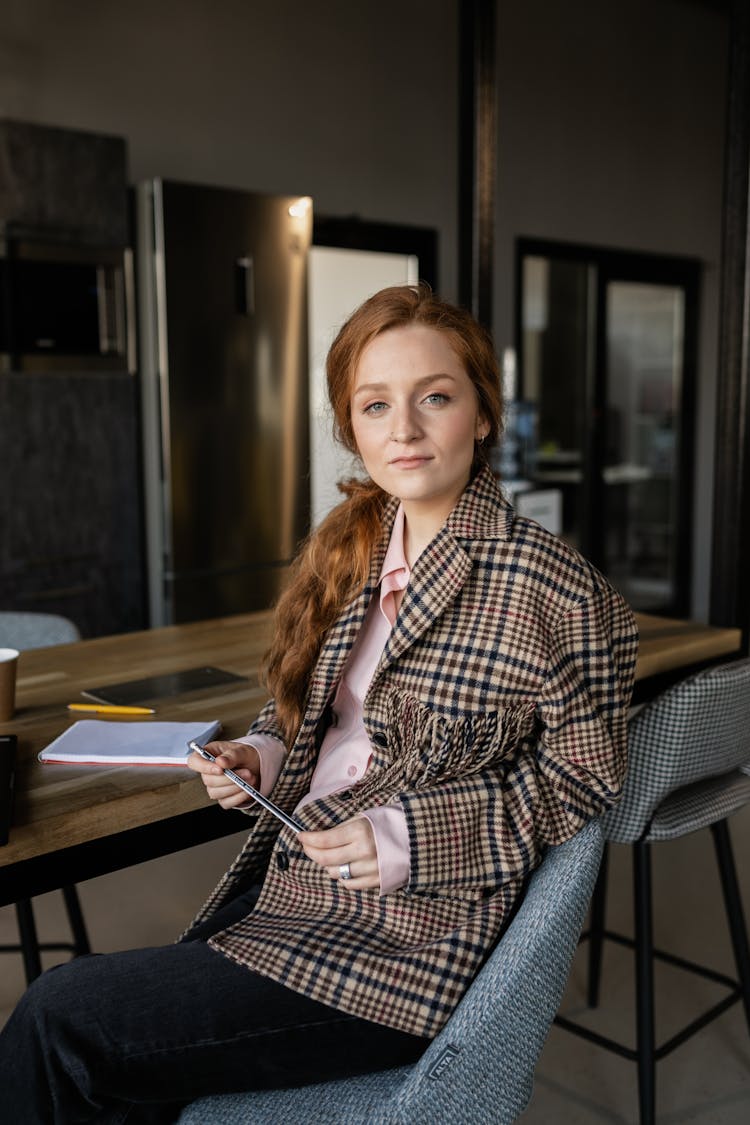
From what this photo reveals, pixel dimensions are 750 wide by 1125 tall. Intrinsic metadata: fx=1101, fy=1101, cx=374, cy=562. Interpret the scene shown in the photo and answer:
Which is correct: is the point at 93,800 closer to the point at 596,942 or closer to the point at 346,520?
the point at 346,520

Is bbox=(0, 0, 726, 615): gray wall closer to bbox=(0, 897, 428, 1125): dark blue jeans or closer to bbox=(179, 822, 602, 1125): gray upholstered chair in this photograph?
bbox=(0, 897, 428, 1125): dark blue jeans

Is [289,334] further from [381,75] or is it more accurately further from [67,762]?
[67,762]

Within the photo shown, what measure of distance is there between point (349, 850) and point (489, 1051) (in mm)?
244

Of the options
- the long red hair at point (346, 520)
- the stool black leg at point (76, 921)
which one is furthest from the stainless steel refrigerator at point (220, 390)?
the long red hair at point (346, 520)

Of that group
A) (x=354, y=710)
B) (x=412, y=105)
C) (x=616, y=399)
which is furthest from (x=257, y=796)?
(x=616, y=399)

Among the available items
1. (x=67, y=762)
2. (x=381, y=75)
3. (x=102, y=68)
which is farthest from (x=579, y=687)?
(x=381, y=75)

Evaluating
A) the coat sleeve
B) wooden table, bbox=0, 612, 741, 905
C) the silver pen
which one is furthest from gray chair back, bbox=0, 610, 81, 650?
the coat sleeve

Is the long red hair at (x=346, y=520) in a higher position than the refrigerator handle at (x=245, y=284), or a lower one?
lower

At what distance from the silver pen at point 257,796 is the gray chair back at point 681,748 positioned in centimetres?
63

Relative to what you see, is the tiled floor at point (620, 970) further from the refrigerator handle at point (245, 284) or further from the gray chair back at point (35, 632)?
the refrigerator handle at point (245, 284)

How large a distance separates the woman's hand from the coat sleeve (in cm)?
26

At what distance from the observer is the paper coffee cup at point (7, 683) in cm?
166

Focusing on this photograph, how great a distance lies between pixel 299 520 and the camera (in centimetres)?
409

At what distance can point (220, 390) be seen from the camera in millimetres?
3771
